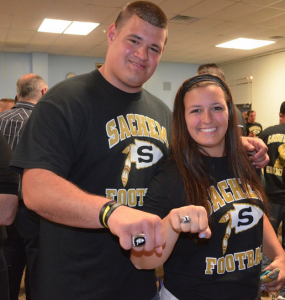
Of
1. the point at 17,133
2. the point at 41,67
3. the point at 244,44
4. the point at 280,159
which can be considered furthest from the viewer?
the point at 41,67

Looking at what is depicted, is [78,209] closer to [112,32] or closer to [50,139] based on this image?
[50,139]

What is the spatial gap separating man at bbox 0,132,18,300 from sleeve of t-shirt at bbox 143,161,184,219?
25.5 inches

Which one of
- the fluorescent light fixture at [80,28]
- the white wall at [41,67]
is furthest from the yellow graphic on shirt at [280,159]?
the white wall at [41,67]

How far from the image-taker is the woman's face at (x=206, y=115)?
1.45 metres

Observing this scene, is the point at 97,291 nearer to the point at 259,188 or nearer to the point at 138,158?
the point at 138,158

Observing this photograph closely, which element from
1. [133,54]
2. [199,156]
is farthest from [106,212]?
[133,54]

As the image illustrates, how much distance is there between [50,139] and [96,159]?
0.21m

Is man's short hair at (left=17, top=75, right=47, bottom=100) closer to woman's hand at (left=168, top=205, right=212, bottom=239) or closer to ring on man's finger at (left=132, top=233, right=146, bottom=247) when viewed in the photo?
woman's hand at (left=168, top=205, right=212, bottom=239)

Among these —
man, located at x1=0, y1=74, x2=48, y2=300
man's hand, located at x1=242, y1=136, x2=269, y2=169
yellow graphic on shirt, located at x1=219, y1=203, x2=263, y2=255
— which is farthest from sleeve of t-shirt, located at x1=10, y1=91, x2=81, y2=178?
man, located at x1=0, y1=74, x2=48, y2=300

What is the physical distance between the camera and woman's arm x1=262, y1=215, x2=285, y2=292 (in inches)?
57.6

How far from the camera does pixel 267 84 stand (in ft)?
32.4

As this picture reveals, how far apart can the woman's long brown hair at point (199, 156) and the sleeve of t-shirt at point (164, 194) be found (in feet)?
0.10

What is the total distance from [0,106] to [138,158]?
5.42m

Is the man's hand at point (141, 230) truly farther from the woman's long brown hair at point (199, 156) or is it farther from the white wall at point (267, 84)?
the white wall at point (267, 84)
